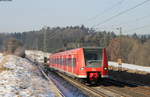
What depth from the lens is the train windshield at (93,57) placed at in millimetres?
23078

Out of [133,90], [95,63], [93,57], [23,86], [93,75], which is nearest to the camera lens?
[23,86]

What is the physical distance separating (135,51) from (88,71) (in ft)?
262

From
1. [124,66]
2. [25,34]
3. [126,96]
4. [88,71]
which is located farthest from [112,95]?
[25,34]

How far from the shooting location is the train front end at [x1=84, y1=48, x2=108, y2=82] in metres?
22.9

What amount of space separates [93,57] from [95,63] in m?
0.50

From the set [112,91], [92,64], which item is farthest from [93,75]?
[112,91]

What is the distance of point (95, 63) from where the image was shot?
75.6 feet

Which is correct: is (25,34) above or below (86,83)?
above

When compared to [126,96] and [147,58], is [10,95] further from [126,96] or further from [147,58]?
[147,58]

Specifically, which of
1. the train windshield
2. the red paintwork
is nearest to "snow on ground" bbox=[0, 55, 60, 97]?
the red paintwork

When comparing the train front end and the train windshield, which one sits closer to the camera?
the train front end

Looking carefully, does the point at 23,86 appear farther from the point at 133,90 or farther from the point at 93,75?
the point at 133,90

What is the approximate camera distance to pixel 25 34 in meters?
165

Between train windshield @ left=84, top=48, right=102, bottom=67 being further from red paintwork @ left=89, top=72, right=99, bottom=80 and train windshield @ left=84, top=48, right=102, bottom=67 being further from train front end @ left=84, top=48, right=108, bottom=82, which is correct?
red paintwork @ left=89, top=72, right=99, bottom=80
